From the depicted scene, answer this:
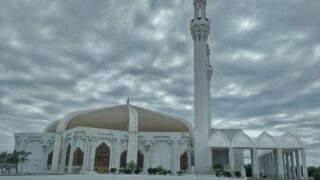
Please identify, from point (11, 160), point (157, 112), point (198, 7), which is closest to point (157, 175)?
point (157, 112)

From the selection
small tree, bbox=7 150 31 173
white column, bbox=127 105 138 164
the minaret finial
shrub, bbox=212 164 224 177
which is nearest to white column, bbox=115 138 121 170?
white column, bbox=127 105 138 164

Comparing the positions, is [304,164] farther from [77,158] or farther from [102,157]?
[77,158]

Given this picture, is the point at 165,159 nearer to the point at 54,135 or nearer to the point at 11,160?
the point at 54,135

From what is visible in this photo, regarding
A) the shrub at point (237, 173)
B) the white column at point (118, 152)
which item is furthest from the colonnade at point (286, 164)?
the white column at point (118, 152)

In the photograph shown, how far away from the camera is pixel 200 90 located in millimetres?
45688

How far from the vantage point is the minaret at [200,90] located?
133 ft

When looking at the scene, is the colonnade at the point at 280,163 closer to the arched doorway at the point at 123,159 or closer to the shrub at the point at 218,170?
the shrub at the point at 218,170

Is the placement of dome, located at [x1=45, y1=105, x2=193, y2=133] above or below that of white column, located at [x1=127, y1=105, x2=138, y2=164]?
above

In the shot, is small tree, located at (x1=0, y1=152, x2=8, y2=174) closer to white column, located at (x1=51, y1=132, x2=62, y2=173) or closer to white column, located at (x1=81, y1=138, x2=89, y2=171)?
white column, located at (x1=51, y1=132, x2=62, y2=173)

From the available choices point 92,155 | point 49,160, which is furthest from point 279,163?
point 49,160

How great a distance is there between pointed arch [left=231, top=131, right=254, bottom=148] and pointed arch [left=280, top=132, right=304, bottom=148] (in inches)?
162

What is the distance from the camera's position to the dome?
42.7m

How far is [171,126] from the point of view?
44938mm

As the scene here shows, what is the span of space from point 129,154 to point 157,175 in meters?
9.04
